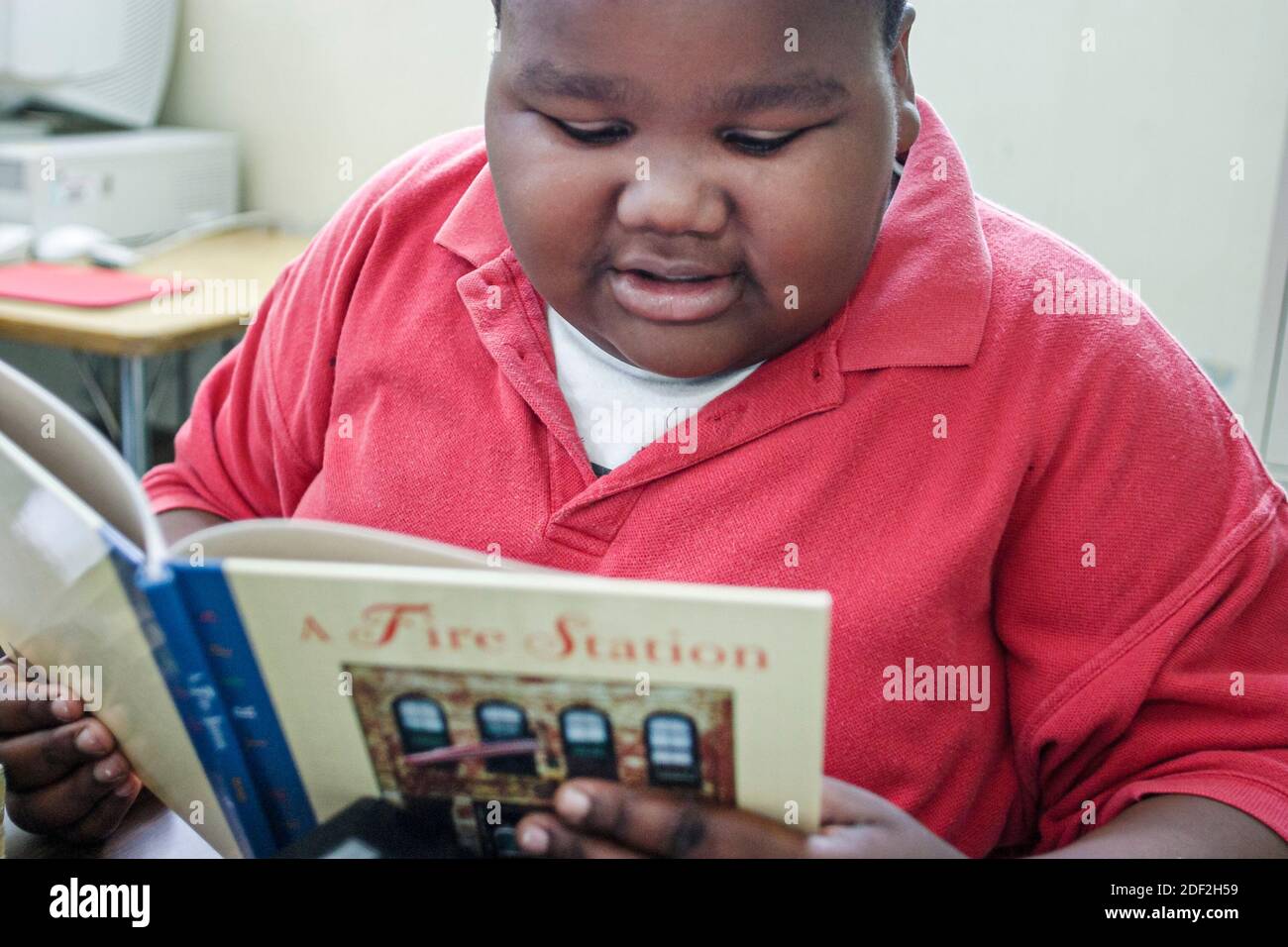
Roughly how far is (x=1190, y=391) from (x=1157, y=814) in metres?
0.26

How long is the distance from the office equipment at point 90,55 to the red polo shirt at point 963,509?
5.74 ft

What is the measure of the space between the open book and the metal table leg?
1484mm

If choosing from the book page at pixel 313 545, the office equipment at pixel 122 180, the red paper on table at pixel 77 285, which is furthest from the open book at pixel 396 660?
the office equipment at pixel 122 180

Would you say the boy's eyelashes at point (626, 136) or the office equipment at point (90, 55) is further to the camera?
the office equipment at point (90, 55)

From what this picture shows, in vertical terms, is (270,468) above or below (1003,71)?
below

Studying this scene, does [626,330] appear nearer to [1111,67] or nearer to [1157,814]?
[1157,814]

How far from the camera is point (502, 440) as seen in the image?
88 cm

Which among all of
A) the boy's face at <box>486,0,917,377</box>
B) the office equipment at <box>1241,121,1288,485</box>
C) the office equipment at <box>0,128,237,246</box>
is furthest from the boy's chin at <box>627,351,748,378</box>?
the office equipment at <box>0,128,237,246</box>

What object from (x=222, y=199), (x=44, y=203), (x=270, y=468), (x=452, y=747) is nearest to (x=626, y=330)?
(x=452, y=747)

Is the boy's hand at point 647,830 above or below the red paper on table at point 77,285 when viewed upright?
above

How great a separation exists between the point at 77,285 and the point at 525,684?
5.81 ft

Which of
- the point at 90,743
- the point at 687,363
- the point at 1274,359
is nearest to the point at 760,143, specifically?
the point at 687,363

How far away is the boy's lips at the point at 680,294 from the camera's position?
74 centimetres

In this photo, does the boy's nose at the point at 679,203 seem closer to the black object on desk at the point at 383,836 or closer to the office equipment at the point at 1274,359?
the black object on desk at the point at 383,836
